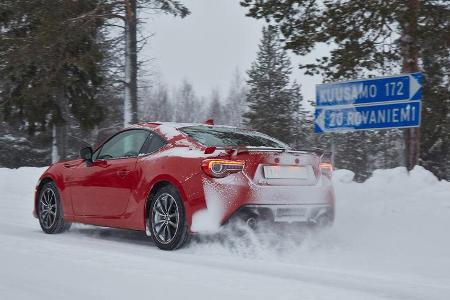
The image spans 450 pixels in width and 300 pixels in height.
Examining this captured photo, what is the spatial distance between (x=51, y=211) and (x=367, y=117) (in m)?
4.96

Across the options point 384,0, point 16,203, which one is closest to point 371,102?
point 384,0

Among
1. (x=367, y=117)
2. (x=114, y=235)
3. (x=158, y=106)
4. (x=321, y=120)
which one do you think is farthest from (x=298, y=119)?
(x=114, y=235)

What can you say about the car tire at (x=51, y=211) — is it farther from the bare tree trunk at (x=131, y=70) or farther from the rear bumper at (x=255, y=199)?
the bare tree trunk at (x=131, y=70)

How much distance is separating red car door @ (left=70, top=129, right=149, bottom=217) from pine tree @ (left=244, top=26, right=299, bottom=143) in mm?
40596

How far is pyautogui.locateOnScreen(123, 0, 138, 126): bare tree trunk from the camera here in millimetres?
17997

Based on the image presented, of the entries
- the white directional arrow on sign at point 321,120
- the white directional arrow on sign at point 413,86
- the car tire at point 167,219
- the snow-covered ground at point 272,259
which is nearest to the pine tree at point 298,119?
the white directional arrow on sign at point 321,120

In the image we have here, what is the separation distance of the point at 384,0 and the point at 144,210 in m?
8.11

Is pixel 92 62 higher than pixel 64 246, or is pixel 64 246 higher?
pixel 92 62

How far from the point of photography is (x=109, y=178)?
7285 millimetres

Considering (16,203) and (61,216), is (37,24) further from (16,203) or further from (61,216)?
(61,216)

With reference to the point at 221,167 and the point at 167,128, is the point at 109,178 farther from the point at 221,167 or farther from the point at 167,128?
the point at 221,167

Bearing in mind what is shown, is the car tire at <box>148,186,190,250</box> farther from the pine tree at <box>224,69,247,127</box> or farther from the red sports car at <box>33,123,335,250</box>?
the pine tree at <box>224,69,247,127</box>

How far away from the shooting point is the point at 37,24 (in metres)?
18.5

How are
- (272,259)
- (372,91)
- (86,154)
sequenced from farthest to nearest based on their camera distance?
(372,91) → (86,154) → (272,259)
